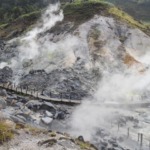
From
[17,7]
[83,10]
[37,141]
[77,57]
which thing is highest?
[17,7]

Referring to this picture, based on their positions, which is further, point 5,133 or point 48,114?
point 48,114

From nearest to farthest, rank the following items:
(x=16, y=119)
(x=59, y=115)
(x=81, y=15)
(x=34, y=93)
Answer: (x=16, y=119) < (x=59, y=115) < (x=34, y=93) < (x=81, y=15)

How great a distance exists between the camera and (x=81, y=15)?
66688mm

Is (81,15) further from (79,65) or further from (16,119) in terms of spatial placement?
(16,119)

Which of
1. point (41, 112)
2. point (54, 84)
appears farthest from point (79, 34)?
point (41, 112)

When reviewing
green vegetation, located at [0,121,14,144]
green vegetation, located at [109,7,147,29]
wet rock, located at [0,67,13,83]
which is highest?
green vegetation, located at [109,7,147,29]

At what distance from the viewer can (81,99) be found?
163 feet

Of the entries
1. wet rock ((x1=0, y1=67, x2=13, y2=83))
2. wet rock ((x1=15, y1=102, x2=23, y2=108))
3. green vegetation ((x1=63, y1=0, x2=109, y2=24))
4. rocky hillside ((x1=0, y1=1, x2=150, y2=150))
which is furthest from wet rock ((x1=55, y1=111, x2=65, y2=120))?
green vegetation ((x1=63, y1=0, x2=109, y2=24))

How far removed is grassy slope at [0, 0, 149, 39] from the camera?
218 ft

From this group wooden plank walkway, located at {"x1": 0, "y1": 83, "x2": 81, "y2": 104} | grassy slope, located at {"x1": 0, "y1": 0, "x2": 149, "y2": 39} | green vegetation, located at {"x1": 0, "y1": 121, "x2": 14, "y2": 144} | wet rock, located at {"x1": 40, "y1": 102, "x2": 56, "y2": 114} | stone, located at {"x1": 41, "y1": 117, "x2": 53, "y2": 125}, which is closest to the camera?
green vegetation, located at {"x1": 0, "y1": 121, "x2": 14, "y2": 144}

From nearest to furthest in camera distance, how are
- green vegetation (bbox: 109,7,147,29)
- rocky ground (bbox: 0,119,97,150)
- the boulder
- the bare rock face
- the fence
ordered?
rocky ground (bbox: 0,119,97,150) → the fence → the boulder → the bare rock face → green vegetation (bbox: 109,7,147,29)

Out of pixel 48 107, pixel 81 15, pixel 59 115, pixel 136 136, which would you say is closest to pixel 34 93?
pixel 48 107

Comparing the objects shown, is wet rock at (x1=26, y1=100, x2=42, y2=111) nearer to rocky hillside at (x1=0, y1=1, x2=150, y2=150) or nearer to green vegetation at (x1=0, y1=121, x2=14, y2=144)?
rocky hillside at (x1=0, y1=1, x2=150, y2=150)

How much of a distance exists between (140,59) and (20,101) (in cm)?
2036
